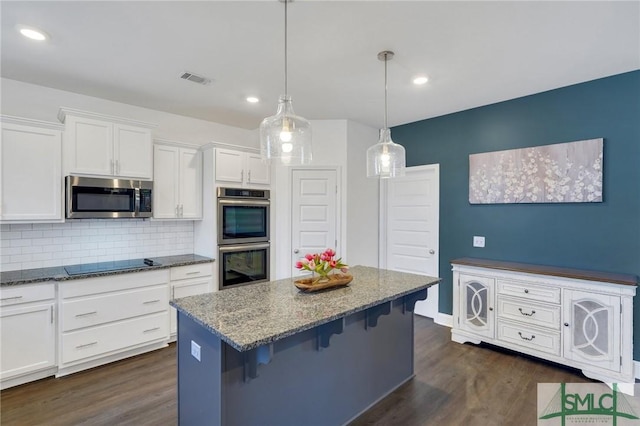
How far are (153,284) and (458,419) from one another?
9.90 feet

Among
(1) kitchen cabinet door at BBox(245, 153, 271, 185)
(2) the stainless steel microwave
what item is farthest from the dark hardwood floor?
(1) kitchen cabinet door at BBox(245, 153, 271, 185)

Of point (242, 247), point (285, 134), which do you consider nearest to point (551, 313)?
point (285, 134)

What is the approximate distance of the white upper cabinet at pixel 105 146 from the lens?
9.80 ft

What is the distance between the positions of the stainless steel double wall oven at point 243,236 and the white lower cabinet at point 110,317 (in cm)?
73

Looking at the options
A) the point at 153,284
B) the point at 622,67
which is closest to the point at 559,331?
the point at 622,67

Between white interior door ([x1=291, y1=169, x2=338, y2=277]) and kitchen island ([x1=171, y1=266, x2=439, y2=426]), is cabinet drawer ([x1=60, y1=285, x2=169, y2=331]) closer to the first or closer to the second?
kitchen island ([x1=171, y1=266, x2=439, y2=426])

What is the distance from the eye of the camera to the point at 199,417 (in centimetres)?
180

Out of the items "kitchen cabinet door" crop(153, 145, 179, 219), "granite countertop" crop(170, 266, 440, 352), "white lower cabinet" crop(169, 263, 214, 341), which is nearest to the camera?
"granite countertop" crop(170, 266, 440, 352)

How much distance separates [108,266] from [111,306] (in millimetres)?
431

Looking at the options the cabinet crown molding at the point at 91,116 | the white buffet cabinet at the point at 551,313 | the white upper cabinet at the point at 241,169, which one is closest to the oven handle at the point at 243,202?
the white upper cabinet at the point at 241,169

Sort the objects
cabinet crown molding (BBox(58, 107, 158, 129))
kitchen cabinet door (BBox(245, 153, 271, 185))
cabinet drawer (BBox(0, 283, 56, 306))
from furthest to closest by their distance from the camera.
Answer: kitchen cabinet door (BBox(245, 153, 271, 185)), cabinet crown molding (BBox(58, 107, 158, 129)), cabinet drawer (BBox(0, 283, 56, 306))

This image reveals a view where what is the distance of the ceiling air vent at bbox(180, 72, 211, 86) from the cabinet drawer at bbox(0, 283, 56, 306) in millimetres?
2195

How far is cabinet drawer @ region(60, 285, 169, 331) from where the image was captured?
112 inches

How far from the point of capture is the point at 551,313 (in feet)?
9.80
